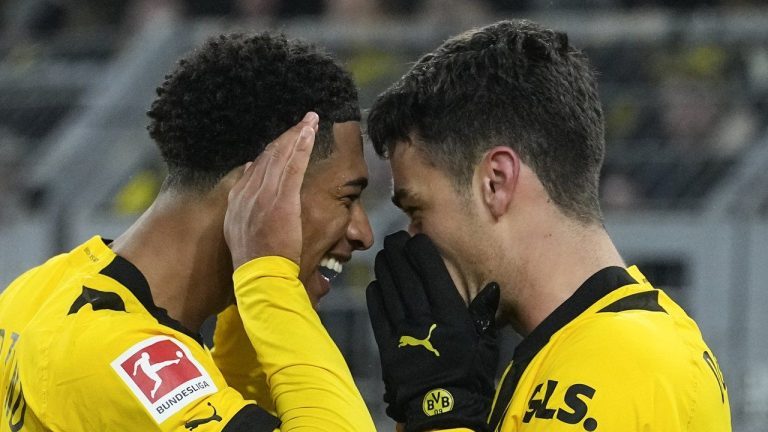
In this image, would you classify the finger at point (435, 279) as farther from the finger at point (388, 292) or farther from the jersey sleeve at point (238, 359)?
the jersey sleeve at point (238, 359)

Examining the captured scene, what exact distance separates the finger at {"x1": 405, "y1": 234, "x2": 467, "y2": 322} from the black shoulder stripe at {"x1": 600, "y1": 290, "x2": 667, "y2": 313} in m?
0.33

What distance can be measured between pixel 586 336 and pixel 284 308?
2.16ft

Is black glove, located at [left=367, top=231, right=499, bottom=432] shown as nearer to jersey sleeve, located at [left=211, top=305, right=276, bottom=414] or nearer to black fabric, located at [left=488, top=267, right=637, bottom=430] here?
black fabric, located at [left=488, top=267, right=637, bottom=430]

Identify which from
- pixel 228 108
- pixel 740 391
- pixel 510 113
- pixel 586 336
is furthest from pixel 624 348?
pixel 740 391

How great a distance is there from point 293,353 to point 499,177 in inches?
23.2

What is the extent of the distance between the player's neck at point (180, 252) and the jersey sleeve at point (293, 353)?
0.48ft

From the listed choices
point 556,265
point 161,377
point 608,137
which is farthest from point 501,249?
point 608,137

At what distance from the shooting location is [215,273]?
3.09m

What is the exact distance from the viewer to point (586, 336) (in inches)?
104

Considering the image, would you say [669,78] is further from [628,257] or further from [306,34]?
[306,34]

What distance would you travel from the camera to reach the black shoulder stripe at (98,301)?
2.82m

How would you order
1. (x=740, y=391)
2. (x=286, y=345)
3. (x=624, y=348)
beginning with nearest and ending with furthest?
(x=624, y=348)
(x=286, y=345)
(x=740, y=391)

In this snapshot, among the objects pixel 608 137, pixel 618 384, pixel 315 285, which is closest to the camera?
pixel 618 384

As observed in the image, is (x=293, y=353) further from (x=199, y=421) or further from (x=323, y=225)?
(x=323, y=225)
